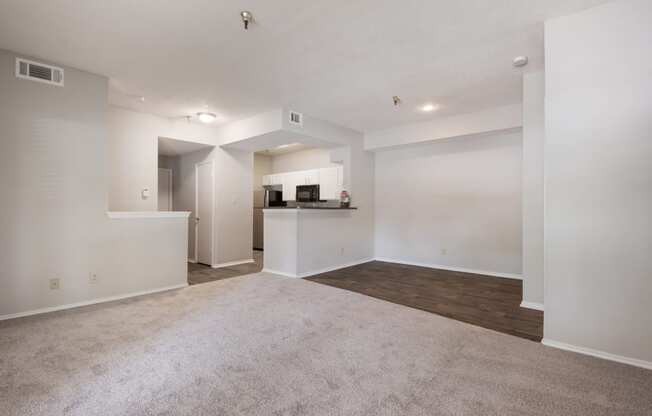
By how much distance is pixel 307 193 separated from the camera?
6.91m

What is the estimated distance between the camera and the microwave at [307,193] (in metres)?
6.82

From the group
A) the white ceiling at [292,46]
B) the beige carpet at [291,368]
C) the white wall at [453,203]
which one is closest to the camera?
the beige carpet at [291,368]

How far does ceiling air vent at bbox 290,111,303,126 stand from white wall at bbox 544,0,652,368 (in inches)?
126

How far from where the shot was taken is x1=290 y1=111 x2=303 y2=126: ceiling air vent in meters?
4.55

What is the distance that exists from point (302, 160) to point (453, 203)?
156 inches

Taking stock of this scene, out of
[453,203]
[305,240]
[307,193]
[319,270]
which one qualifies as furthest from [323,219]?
[453,203]

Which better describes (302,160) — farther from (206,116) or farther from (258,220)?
(206,116)

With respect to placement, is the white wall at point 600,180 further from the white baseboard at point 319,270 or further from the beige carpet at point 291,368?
the white baseboard at point 319,270

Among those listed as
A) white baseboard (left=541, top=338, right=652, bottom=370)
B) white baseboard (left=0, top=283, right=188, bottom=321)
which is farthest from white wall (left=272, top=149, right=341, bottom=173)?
white baseboard (left=541, top=338, right=652, bottom=370)

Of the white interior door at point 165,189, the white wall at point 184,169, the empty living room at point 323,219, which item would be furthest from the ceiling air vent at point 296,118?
the white interior door at point 165,189

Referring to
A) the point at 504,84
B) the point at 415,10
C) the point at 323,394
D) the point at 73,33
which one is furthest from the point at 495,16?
the point at 73,33

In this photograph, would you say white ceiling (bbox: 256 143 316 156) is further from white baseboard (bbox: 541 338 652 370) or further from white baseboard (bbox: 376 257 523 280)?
white baseboard (bbox: 541 338 652 370)

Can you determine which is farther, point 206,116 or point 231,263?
point 231,263

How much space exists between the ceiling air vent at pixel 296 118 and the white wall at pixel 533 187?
A: 300 cm
